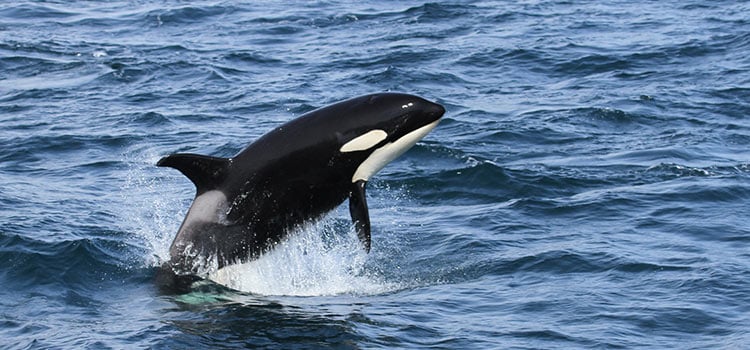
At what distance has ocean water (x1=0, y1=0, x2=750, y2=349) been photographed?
12.5m

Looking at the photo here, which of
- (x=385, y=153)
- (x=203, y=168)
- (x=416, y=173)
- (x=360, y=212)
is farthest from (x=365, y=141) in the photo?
(x=416, y=173)

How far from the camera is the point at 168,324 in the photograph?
11898mm

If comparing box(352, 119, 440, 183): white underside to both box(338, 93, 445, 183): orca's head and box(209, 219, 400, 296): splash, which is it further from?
box(209, 219, 400, 296): splash

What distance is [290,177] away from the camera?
13.0m

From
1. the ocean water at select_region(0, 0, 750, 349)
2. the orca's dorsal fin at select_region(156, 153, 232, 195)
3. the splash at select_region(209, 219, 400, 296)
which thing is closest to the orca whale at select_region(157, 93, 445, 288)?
the orca's dorsal fin at select_region(156, 153, 232, 195)

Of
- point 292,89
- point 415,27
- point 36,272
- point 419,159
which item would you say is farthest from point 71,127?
point 415,27

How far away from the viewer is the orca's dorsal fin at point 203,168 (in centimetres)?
1247

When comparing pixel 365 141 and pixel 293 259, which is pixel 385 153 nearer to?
pixel 365 141

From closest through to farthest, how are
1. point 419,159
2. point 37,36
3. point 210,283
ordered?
point 210,283, point 419,159, point 37,36

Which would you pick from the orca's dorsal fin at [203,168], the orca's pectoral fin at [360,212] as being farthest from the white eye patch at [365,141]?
the orca's dorsal fin at [203,168]

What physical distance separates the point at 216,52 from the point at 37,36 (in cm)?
431

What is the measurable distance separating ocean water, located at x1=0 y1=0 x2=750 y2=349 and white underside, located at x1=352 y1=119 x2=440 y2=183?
2.60 feet

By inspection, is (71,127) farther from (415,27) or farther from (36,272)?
(415,27)

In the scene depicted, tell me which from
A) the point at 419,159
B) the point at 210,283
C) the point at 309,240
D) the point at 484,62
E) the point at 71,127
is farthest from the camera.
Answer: the point at 484,62
